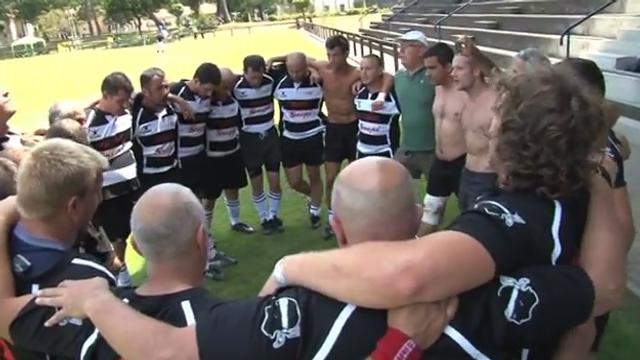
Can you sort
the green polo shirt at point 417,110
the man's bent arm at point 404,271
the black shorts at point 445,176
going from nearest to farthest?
the man's bent arm at point 404,271, the black shorts at point 445,176, the green polo shirt at point 417,110

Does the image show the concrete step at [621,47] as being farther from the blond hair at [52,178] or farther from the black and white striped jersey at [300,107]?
the blond hair at [52,178]

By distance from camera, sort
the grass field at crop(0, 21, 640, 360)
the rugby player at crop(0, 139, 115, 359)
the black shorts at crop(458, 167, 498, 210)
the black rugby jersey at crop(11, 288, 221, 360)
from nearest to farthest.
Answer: the black rugby jersey at crop(11, 288, 221, 360), the rugby player at crop(0, 139, 115, 359), the grass field at crop(0, 21, 640, 360), the black shorts at crop(458, 167, 498, 210)

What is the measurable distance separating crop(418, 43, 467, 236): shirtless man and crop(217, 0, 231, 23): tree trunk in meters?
71.2

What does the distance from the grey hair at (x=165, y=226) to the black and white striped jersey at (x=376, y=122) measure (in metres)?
4.05

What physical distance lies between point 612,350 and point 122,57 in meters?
32.8

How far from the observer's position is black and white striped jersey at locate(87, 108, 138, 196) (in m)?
4.85

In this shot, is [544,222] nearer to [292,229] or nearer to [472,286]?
[472,286]

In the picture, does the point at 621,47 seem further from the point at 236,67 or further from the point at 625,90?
the point at 236,67

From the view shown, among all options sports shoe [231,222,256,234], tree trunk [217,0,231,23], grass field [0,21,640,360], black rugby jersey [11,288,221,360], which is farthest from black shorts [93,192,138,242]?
tree trunk [217,0,231,23]

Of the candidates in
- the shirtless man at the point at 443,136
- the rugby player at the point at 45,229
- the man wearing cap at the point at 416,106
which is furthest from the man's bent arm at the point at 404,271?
the man wearing cap at the point at 416,106

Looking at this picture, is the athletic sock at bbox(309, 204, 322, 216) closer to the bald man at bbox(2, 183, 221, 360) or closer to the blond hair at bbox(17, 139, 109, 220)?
the blond hair at bbox(17, 139, 109, 220)

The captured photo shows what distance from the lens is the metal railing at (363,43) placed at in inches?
533

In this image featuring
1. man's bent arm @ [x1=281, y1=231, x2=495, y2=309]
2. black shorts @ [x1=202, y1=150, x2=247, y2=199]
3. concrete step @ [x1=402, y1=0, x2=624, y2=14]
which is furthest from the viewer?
concrete step @ [x1=402, y1=0, x2=624, y2=14]

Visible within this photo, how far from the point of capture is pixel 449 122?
16.2 ft
